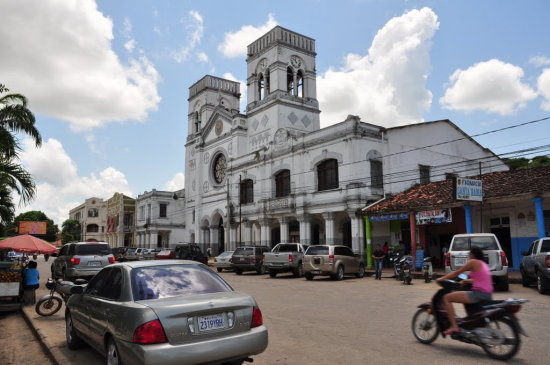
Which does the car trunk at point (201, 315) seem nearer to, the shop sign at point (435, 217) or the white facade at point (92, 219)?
the shop sign at point (435, 217)

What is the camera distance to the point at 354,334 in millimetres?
7488

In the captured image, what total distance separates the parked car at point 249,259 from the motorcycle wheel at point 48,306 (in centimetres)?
1401

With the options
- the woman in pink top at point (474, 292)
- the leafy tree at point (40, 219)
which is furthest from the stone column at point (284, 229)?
the leafy tree at point (40, 219)

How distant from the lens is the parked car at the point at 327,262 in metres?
19.1

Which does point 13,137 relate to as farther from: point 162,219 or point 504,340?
point 162,219

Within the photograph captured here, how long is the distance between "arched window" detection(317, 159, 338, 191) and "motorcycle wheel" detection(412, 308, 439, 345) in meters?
21.7

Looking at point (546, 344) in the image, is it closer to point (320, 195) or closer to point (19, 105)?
point (19, 105)

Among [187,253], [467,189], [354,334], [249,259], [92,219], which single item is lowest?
[354,334]

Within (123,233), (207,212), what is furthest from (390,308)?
(123,233)

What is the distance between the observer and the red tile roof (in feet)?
61.9

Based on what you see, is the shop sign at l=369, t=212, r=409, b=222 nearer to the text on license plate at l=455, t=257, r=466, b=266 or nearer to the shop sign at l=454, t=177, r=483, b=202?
the shop sign at l=454, t=177, r=483, b=202

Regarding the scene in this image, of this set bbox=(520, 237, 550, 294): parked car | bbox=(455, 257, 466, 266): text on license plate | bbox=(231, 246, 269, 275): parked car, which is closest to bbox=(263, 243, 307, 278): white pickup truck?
bbox=(231, 246, 269, 275): parked car

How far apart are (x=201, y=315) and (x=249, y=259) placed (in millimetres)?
19358

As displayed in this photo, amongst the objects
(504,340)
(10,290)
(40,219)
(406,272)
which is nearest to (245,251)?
(406,272)
